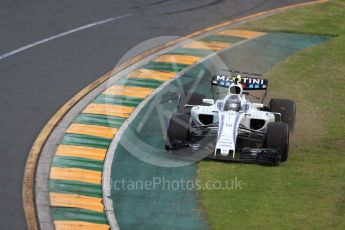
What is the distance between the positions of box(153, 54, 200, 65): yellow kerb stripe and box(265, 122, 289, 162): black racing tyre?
28.6 ft

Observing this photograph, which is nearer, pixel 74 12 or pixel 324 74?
pixel 324 74

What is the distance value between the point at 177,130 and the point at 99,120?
3.40 metres

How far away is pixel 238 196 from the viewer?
19.0m

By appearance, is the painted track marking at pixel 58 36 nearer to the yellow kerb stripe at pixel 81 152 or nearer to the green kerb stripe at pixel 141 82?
the green kerb stripe at pixel 141 82

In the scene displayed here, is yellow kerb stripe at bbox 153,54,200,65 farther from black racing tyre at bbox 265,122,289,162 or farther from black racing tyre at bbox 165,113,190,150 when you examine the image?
black racing tyre at bbox 265,122,289,162

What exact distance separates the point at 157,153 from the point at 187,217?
12.0 feet

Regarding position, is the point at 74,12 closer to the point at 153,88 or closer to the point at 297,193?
the point at 153,88

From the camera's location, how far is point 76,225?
57.7ft

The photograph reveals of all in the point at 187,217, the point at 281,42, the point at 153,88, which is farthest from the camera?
the point at 281,42

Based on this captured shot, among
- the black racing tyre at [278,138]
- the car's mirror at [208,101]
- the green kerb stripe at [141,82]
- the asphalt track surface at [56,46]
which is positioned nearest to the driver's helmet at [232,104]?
the car's mirror at [208,101]

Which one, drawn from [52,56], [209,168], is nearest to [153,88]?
[52,56]

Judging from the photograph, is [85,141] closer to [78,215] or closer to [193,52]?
[78,215]

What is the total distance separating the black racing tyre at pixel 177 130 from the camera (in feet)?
68.9

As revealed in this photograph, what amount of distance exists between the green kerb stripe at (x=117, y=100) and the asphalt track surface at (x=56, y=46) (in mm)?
887
